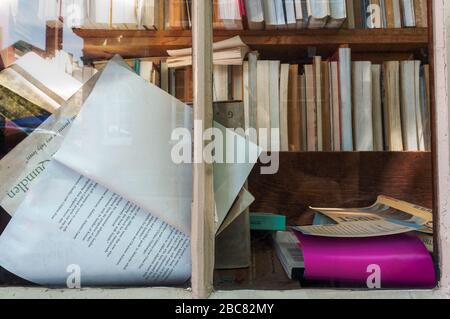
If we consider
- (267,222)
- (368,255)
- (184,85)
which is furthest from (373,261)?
(184,85)

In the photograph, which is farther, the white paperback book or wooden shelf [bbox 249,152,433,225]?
the white paperback book

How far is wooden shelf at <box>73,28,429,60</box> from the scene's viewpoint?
97cm

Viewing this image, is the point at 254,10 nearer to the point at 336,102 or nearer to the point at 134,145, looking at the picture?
the point at 336,102

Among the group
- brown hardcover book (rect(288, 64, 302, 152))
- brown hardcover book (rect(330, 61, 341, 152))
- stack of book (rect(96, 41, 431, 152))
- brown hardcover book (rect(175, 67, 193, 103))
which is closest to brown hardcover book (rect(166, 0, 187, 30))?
brown hardcover book (rect(175, 67, 193, 103))

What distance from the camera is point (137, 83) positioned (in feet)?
2.29

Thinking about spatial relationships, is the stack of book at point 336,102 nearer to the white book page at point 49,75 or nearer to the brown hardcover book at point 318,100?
the brown hardcover book at point 318,100

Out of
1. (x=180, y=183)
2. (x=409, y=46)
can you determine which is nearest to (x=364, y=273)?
(x=180, y=183)

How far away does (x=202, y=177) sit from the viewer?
24.7 inches

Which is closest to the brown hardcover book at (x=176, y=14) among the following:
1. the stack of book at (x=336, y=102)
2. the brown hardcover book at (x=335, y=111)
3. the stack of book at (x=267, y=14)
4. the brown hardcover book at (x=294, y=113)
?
the stack of book at (x=267, y=14)

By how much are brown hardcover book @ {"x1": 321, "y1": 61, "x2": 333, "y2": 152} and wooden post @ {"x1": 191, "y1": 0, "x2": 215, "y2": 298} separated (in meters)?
0.65

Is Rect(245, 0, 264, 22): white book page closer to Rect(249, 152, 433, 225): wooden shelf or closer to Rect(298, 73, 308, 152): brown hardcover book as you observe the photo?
Rect(298, 73, 308, 152): brown hardcover book
